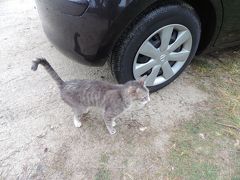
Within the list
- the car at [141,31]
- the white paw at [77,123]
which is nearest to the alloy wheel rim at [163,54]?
the car at [141,31]

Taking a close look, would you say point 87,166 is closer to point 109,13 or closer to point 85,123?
point 85,123

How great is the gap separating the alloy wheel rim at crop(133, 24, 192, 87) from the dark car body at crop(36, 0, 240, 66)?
0.89 ft

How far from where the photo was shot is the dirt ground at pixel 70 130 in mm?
2541

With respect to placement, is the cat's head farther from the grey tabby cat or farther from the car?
the car

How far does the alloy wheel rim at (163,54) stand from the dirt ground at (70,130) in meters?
0.29

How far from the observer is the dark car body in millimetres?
2252

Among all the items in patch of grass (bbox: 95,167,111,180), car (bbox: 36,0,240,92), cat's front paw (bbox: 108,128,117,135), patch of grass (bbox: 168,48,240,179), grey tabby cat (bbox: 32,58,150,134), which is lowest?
patch of grass (bbox: 168,48,240,179)

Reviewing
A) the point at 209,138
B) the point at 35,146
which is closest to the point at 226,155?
the point at 209,138

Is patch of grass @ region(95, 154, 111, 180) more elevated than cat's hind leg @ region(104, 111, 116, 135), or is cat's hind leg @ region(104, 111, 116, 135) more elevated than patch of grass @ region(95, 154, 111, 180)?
cat's hind leg @ region(104, 111, 116, 135)

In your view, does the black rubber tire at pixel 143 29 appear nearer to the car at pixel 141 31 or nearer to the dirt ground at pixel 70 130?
the car at pixel 141 31

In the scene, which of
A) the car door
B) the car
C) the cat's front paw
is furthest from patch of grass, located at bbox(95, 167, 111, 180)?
the car door

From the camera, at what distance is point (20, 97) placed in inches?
127

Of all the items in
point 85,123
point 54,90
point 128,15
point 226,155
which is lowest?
point 226,155

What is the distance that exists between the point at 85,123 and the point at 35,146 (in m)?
0.54
